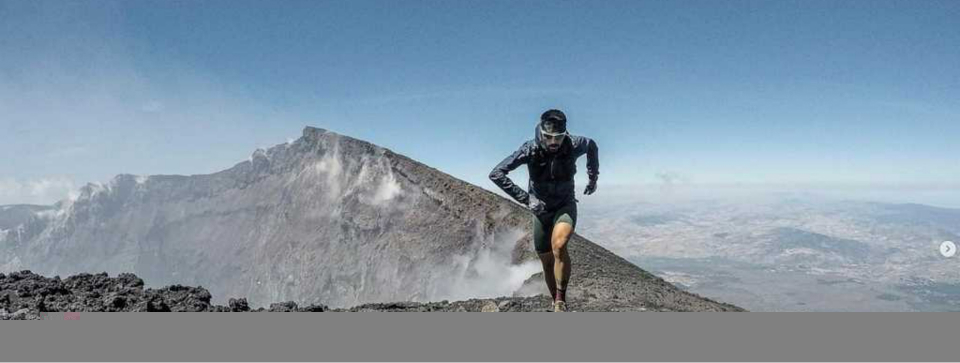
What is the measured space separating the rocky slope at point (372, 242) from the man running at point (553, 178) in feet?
20.5

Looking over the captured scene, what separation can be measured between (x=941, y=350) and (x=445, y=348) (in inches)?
118

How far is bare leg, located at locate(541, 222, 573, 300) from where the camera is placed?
6730mm

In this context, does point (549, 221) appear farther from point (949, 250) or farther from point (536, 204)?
point (949, 250)

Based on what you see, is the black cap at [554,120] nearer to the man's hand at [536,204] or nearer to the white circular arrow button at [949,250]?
the man's hand at [536,204]

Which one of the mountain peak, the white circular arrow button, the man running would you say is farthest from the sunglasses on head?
the mountain peak

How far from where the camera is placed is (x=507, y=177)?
6957 mm

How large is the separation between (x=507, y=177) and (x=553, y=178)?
541mm

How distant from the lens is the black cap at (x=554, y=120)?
20.8 feet

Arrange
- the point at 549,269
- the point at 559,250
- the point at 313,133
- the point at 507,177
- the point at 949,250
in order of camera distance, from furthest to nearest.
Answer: the point at 313,133
the point at 949,250
the point at 549,269
the point at 507,177
the point at 559,250

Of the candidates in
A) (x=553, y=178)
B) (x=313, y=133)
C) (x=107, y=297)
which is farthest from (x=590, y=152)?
(x=313, y=133)

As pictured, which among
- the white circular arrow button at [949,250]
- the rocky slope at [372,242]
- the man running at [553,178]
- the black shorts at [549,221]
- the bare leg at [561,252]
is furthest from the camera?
the rocky slope at [372,242]

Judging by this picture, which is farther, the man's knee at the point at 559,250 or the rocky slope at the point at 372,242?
the rocky slope at the point at 372,242

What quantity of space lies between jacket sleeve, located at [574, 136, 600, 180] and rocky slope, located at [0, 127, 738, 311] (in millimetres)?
6223

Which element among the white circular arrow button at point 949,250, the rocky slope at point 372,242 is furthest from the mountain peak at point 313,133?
Answer: the white circular arrow button at point 949,250
